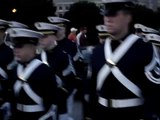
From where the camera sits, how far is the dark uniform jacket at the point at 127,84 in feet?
17.5

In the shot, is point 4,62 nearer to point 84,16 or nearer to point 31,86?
point 31,86

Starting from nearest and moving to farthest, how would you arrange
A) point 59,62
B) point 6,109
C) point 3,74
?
point 6,109, point 3,74, point 59,62

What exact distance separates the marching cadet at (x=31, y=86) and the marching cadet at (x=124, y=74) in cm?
103

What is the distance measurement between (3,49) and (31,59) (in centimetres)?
223

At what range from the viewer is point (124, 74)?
5.36m

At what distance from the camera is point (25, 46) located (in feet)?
21.2

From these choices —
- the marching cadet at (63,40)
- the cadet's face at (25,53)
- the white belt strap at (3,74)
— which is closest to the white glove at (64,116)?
the marching cadet at (63,40)

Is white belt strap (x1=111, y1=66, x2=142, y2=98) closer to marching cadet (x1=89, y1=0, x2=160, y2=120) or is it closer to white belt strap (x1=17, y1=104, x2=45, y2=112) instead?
marching cadet (x1=89, y1=0, x2=160, y2=120)

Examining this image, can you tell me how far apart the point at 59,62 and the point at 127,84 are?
3.73m

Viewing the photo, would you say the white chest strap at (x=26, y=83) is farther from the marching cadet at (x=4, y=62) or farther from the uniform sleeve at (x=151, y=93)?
the uniform sleeve at (x=151, y=93)

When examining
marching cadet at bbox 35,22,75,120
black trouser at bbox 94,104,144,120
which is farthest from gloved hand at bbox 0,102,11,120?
black trouser at bbox 94,104,144,120

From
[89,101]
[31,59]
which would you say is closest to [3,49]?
[31,59]

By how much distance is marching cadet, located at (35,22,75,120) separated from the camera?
874cm

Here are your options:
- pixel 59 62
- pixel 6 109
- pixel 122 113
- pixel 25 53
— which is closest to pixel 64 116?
pixel 59 62
